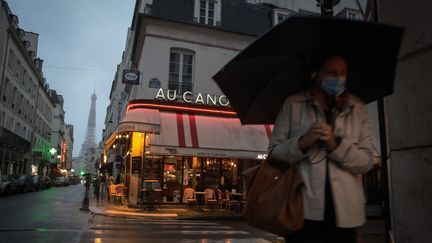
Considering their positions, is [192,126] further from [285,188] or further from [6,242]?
[285,188]

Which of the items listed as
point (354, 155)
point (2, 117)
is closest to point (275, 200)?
point (354, 155)

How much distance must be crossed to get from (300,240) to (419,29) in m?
2.34

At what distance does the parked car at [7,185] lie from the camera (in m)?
27.1

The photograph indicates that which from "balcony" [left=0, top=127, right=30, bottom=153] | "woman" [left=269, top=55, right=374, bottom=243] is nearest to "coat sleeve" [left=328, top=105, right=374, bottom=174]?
"woman" [left=269, top=55, right=374, bottom=243]

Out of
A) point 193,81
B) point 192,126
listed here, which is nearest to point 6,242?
point 192,126

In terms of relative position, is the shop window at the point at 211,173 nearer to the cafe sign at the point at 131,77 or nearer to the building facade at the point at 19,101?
the cafe sign at the point at 131,77

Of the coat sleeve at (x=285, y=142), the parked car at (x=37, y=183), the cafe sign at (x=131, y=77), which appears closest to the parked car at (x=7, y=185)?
the parked car at (x=37, y=183)

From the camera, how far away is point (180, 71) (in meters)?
21.1

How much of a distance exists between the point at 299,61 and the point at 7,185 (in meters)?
29.8

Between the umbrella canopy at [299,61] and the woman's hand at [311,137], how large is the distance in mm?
479

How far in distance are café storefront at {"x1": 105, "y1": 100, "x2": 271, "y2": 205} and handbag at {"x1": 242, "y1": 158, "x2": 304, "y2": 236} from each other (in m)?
15.8

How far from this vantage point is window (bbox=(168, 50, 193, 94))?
827 inches

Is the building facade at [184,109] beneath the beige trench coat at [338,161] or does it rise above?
above

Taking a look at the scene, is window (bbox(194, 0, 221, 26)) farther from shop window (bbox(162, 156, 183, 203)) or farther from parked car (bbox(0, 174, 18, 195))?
parked car (bbox(0, 174, 18, 195))
